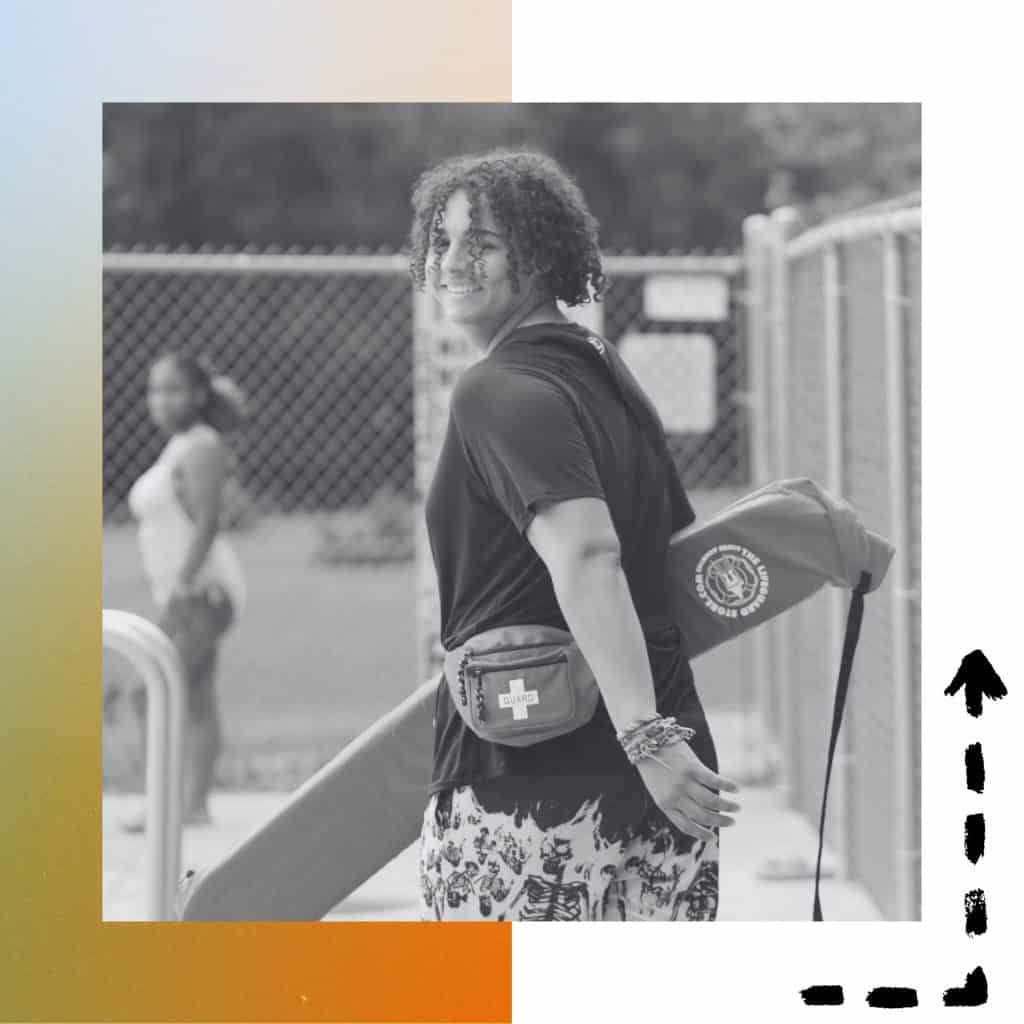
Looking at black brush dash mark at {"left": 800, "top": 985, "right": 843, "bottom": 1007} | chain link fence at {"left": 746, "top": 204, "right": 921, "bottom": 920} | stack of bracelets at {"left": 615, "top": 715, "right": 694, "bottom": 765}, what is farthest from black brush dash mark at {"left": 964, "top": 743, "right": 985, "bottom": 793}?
chain link fence at {"left": 746, "top": 204, "right": 921, "bottom": 920}

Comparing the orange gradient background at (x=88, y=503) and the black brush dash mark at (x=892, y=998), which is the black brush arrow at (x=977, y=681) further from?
the orange gradient background at (x=88, y=503)

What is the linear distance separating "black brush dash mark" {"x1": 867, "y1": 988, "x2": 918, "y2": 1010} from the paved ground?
1413 mm

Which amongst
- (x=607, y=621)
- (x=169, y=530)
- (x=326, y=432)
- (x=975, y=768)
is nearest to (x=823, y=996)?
(x=975, y=768)

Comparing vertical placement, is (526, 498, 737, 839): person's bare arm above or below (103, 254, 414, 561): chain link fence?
below

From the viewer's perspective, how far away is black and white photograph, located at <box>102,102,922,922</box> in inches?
114

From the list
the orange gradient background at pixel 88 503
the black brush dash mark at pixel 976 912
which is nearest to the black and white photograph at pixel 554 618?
the orange gradient background at pixel 88 503

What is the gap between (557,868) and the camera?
2916 mm

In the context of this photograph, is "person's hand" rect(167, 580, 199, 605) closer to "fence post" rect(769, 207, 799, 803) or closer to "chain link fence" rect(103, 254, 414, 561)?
"fence post" rect(769, 207, 799, 803)

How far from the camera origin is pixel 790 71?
3.43 meters

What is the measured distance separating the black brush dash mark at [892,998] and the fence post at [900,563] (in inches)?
40.0

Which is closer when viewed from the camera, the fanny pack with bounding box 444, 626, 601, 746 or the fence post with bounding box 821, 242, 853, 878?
the fanny pack with bounding box 444, 626, 601, 746

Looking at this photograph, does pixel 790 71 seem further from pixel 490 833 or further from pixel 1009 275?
pixel 490 833

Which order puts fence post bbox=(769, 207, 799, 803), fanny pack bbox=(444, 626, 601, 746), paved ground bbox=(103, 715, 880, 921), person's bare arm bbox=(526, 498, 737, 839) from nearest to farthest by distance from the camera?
person's bare arm bbox=(526, 498, 737, 839), fanny pack bbox=(444, 626, 601, 746), paved ground bbox=(103, 715, 880, 921), fence post bbox=(769, 207, 799, 803)

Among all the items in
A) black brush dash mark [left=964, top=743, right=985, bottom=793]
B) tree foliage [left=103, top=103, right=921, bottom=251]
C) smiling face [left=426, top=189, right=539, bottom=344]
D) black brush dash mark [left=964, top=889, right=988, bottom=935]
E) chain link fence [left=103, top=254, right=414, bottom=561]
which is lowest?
black brush dash mark [left=964, top=889, right=988, bottom=935]
